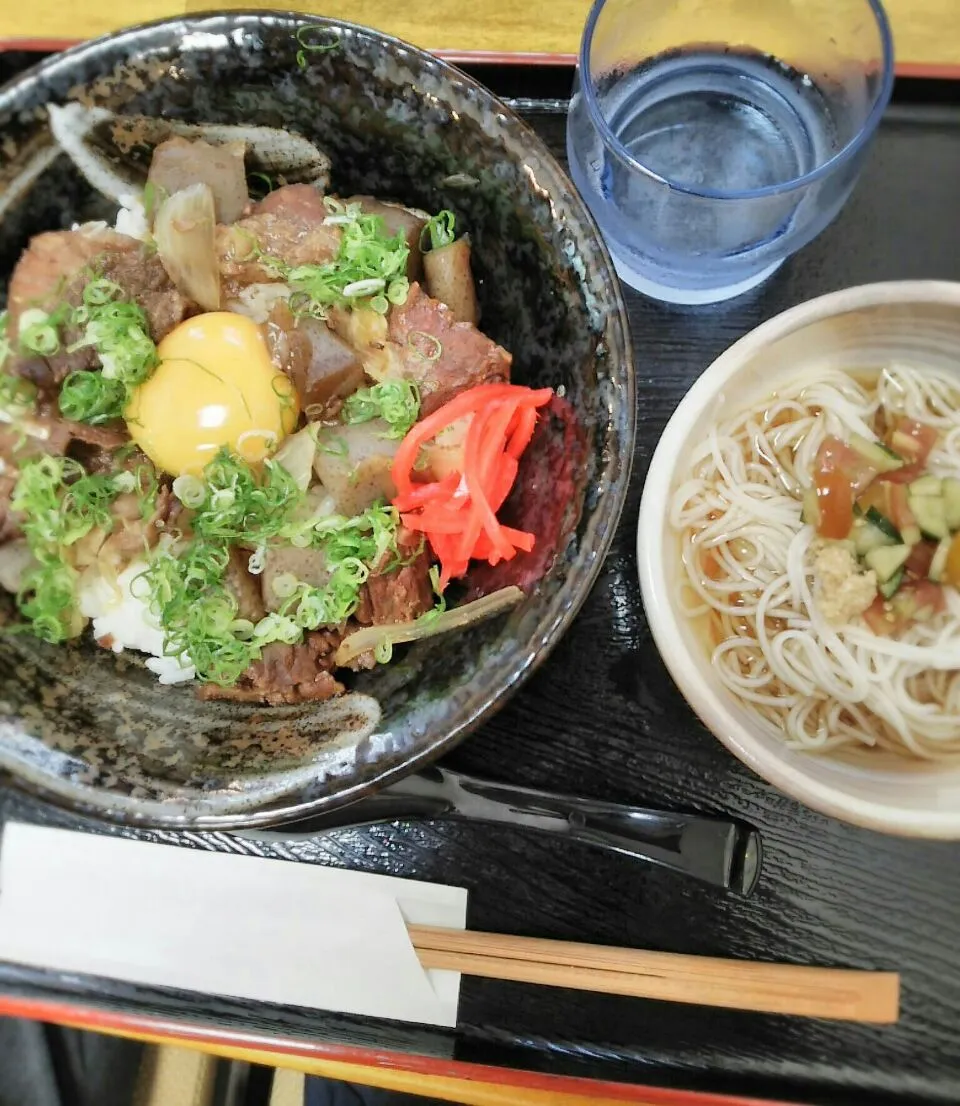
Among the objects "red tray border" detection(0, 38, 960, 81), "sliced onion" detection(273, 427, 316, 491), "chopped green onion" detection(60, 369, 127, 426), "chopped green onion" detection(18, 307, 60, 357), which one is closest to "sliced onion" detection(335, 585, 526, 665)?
"sliced onion" detection(273, 427, 316, 491)

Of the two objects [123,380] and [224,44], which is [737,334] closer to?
[224,44]

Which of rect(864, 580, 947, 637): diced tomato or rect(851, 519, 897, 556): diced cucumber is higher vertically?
rect(851, 519, 897, 556): diced cucumber

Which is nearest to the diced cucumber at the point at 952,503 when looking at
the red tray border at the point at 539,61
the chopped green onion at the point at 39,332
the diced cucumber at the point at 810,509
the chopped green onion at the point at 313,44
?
the diced cucumber at the point at 810,509

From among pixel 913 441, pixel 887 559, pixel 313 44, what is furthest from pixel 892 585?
pixel 313 44

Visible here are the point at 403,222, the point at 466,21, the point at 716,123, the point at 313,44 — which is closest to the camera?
the point at 313,44

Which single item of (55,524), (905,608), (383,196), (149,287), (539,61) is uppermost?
(539,61)

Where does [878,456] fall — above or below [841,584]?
above

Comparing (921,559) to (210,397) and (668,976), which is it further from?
(210,397)

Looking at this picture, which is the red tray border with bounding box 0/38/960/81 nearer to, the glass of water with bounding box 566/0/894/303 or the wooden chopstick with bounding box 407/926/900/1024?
the glass of water with bounding box 566/0/894/303
